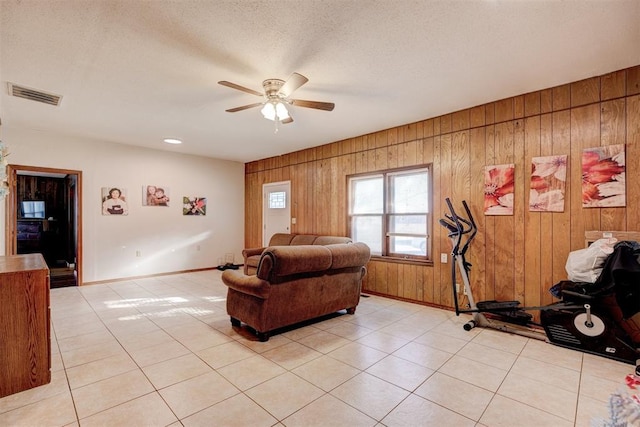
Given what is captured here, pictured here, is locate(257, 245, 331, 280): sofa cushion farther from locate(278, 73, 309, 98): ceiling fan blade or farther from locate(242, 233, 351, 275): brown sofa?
locate(242, 233, 351, 275): brown sofa

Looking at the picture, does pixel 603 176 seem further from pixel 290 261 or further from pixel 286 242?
pixel 286 242

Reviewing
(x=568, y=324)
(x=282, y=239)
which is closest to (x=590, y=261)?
(x=568, y=324)

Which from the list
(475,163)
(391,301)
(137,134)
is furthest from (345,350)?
(137,134)

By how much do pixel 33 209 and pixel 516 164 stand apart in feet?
34.8

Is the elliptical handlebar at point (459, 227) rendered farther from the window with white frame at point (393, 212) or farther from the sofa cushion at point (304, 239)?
the sofa cushion at point (304, 239)

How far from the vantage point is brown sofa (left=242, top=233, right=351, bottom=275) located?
524 centimetres

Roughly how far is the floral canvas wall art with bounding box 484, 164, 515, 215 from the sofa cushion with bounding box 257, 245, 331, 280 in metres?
2.13

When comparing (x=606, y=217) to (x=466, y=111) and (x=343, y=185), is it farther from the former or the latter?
(x=343, y=185)

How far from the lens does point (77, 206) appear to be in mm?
5336

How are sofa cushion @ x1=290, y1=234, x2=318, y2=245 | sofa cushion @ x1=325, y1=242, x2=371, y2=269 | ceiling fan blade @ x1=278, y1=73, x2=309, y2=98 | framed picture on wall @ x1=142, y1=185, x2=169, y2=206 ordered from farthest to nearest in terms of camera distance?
1. framed picture on wall @ x1=142, y1=185, x2=169, y2=206
2. sofa cushion @ x1=290, y1=234, x2=318, y2=245
3. sofa cushion @ x1=325, y1=242, x2=371, y2=269
4. ceiling fan blade @ x1=278, y1=73, x2=309, y2=98

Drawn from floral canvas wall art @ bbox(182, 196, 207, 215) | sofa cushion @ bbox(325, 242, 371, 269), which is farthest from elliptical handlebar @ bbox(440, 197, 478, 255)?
floral canvas wall art @ bbox(182, 196, 207, 215)

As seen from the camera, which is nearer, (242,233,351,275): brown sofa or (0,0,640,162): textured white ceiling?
(0,0,640,162): textured white ceiling

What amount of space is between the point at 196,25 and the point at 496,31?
7.38 ft

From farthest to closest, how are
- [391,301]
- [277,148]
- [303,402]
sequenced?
[277,148]
[391,301]
[303,402]
